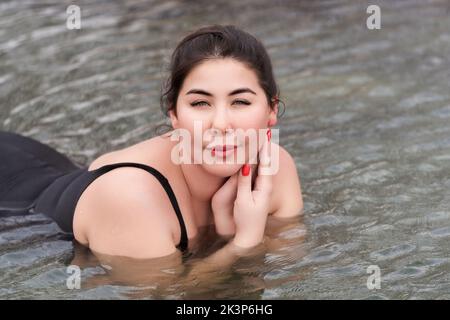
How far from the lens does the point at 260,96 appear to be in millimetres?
5148

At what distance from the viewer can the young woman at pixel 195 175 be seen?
16.5 feet

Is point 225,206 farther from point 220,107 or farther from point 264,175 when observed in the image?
point 220,107

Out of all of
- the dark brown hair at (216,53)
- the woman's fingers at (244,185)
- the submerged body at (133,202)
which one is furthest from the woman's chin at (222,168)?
the dark brown hair at (216,53)

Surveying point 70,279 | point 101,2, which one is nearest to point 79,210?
point 70,279

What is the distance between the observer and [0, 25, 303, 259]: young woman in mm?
5027

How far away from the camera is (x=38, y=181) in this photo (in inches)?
246

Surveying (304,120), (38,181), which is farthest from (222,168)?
(304,120)

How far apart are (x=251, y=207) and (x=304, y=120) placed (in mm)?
2811

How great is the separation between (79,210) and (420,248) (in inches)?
77.7

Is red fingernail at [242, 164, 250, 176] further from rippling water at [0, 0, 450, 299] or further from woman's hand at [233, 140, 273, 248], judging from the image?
rippling water at [0, 0, 450, 299]

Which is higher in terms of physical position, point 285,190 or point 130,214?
point 130,214

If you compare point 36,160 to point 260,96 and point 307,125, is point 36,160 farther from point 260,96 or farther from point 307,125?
point 307,125

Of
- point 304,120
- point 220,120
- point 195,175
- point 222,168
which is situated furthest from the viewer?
point 304,120

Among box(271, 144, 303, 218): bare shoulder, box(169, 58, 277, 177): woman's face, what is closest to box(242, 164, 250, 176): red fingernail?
box(169, 58, 277, 177): woman's face
